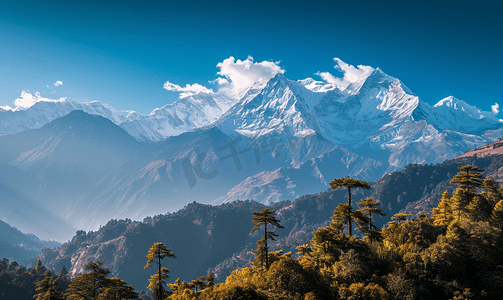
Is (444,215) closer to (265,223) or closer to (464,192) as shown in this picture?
(464,192)

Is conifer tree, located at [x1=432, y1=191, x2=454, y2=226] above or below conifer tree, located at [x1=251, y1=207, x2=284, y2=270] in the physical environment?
above

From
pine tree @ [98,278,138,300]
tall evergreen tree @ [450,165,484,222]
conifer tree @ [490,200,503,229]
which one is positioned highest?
tall evergreen tree @ [450,165,484,222]

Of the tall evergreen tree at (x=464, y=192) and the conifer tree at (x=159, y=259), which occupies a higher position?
the tall evergreen tree at (x=464, y=192)

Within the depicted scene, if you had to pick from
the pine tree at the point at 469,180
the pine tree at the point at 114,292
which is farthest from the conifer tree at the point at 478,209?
the pine tree at the point at 114,292

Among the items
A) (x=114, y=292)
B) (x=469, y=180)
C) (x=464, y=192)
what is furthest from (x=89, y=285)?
(x=469, y=180)

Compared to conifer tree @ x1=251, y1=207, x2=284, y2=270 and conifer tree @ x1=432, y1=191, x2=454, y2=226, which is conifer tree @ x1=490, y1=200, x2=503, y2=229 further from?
conifer tree @ x1=251, y1=207, x2=284, y2=270

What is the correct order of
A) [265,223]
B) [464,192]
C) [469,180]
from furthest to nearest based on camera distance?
1. [464,192]
2. [469,180]
3. [265,223]

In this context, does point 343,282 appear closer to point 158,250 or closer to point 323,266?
point 323,266

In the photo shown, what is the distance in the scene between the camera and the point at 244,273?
204 ft

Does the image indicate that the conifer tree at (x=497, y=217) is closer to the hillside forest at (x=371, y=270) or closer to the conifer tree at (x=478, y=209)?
the hillside forest at (x=371, y=270)

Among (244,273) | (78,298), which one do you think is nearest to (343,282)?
(244,273)

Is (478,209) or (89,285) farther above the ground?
(478,209)

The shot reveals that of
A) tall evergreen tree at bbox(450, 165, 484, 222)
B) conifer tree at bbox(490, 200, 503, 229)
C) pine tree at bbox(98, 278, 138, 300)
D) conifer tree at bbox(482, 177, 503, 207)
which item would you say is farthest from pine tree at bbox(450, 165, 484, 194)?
pine tree at bbox(98, 278, 138, 300)

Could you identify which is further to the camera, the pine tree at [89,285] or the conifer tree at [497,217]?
the conifer tree at [497,217]
